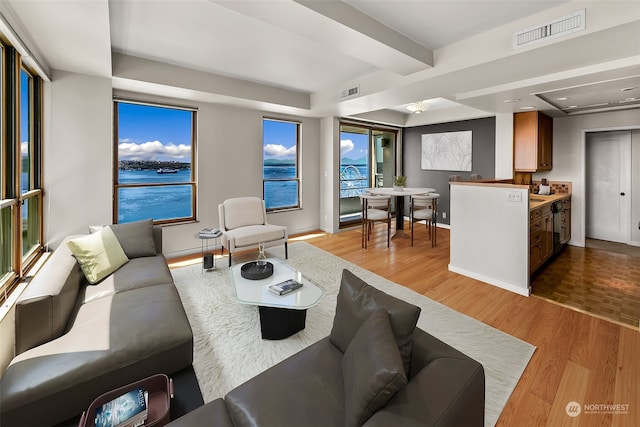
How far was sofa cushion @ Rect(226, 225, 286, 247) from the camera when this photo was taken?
414cm

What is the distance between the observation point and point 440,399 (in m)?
1.03

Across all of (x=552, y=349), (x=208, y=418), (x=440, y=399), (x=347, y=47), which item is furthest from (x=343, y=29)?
(x=552, y=349)

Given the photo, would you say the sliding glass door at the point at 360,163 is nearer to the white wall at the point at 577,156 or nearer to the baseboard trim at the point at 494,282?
the baseboard trim at the point at 494,282

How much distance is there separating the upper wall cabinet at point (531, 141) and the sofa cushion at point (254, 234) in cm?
417

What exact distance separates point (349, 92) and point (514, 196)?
2.71m

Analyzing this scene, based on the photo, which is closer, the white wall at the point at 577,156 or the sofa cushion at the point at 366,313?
the sofa cushion at the point at 366,313

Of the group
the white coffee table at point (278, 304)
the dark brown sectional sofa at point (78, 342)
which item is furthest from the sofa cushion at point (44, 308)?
the white coffee table at point (278, 304)

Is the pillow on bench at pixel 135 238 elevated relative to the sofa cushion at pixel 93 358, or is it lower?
elevated

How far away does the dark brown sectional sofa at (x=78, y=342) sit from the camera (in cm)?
146

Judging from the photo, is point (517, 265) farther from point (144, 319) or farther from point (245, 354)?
point (144, 319)

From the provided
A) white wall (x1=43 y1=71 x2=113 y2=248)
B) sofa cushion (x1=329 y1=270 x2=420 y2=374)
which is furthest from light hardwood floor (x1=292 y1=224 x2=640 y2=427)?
white wall (x1=43 y1=71 x2=113 y2=248)

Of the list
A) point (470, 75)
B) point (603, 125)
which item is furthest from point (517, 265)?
point (603, 125)

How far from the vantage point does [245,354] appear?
2.29 meters

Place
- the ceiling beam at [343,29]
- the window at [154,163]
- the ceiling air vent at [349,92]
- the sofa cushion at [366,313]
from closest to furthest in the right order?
the sofa cushion at [366,313] < the ceiling beam at [343,29] < the window at [154,163] < the ceiling air vent at [349,92]
